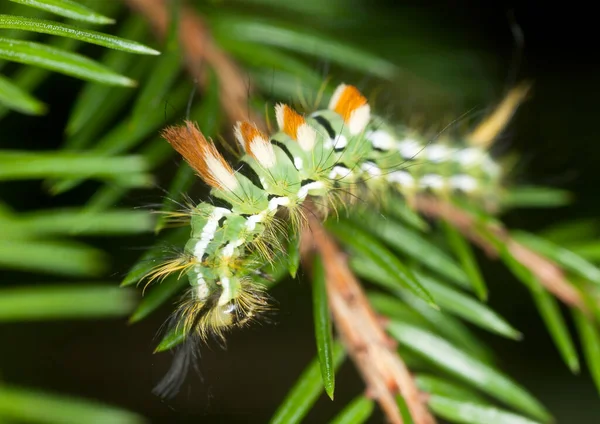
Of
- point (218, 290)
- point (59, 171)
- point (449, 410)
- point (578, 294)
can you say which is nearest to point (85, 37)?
point (59, 171)

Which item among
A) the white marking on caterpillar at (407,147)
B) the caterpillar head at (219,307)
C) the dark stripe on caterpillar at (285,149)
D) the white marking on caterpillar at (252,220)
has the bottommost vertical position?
the caterpillar head at (219,307)

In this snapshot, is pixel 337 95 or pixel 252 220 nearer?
pixel 252 220

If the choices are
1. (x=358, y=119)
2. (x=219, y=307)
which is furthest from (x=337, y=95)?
(x=219, y=307)

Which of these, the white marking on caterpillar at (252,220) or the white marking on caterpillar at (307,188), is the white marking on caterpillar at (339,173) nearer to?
the white marking on caterpillar at (307,188)

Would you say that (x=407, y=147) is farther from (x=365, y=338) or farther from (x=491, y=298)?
(x=491, y=298)

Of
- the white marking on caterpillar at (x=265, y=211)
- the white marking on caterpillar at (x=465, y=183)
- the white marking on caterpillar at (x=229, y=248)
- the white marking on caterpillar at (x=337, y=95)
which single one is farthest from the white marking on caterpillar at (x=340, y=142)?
the white marking on caterpillar at (x=465, y=183)
